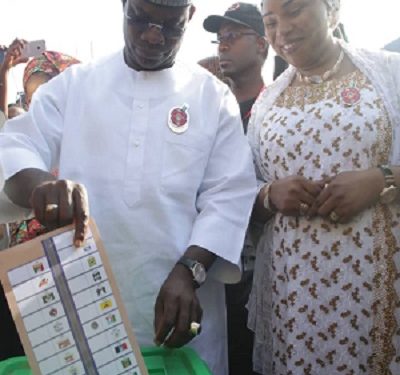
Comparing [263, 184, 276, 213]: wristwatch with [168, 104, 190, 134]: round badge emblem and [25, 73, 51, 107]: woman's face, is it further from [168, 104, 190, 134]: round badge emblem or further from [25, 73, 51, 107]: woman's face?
[25, 73, 51, 107]: woman's face

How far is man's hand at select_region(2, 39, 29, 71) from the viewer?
3037 millimetres

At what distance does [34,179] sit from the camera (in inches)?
46.4

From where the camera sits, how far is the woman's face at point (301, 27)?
162cm

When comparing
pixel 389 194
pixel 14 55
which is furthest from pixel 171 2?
pixel 14 55

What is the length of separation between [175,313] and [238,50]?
1.97m

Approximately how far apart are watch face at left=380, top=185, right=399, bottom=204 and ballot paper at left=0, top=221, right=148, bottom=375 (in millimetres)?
854

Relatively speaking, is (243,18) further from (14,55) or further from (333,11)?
(14,55)

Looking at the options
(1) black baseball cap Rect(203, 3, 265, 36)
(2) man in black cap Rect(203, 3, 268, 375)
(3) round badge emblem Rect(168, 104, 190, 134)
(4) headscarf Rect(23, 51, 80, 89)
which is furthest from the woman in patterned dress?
(4) headscarf Rect(23, 51, 80, 89)

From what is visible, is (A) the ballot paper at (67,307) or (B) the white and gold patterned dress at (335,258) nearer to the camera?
(A) the ballot paper at (67,307)

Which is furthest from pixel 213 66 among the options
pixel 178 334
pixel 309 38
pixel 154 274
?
pixel 178 334

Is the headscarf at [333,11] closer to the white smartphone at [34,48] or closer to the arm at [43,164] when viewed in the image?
the arm at [43,164]

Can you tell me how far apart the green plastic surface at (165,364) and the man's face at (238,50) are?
6.19ft

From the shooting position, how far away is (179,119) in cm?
146

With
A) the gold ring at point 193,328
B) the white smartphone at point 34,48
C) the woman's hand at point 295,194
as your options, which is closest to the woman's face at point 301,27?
the woman's hand at point 295,194
